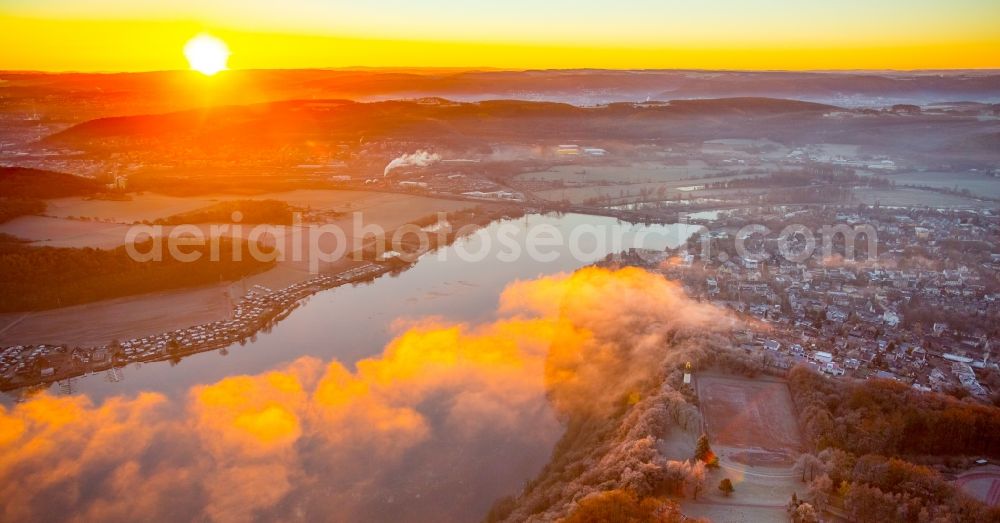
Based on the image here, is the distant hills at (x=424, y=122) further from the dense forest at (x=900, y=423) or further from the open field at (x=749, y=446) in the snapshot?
the dense forest at (x=900, y=423)

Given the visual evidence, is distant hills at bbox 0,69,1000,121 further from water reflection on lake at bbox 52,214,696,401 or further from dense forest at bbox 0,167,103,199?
water reflection on lake at bbox 52,214,696,401

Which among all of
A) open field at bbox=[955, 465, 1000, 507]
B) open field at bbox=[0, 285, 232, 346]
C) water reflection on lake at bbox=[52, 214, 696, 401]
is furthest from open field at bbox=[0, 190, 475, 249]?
open field at bbox=[955, 465, 1000, 507]

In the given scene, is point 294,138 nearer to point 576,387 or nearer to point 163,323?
point 163,323

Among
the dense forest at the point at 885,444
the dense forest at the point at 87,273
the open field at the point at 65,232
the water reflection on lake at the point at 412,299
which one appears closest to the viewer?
the dense forest at the point at 885,444

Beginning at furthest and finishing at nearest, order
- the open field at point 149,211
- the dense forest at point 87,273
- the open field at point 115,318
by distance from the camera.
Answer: the open field at point 149,211 → the dense forest at point 87,273 → the open field at point 115,318

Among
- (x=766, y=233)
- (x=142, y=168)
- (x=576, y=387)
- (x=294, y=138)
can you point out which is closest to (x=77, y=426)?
(x=576, y=387)

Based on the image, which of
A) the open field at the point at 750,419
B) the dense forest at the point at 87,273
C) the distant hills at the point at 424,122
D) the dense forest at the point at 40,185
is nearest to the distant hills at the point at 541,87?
the distant hills at the point at 424,122
